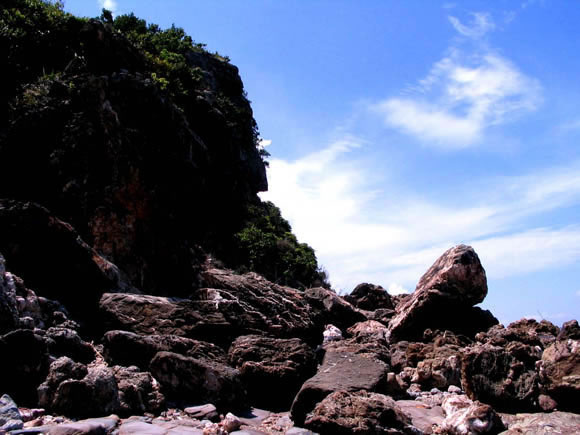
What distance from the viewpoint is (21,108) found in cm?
1166

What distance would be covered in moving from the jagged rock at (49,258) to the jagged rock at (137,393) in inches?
89.5

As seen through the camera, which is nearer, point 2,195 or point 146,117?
point 2,195

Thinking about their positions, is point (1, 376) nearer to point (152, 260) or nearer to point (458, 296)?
point (152, 260)

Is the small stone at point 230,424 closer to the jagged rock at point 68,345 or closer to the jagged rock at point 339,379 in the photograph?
the jagged rock at point 339,379

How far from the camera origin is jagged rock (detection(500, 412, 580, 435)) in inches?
195

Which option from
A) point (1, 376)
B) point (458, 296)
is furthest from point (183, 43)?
point (1, 376)

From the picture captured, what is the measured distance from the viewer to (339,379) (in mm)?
5895

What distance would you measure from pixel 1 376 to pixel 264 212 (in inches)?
894

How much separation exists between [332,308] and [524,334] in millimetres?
4140

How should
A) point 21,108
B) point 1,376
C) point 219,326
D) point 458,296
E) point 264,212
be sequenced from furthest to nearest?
point 264,212, point 21,108, point 458,296, point 219,326, point 1,376

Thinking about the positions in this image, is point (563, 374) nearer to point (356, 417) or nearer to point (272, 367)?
point (356, 417)

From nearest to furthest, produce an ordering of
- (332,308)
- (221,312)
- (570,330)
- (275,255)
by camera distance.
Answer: (221,312) < (570,330) < (332,308) < (275,255)

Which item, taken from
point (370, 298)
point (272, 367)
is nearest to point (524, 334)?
point (272, 367)

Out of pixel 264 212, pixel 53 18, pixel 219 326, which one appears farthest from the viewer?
pixel 264 212
